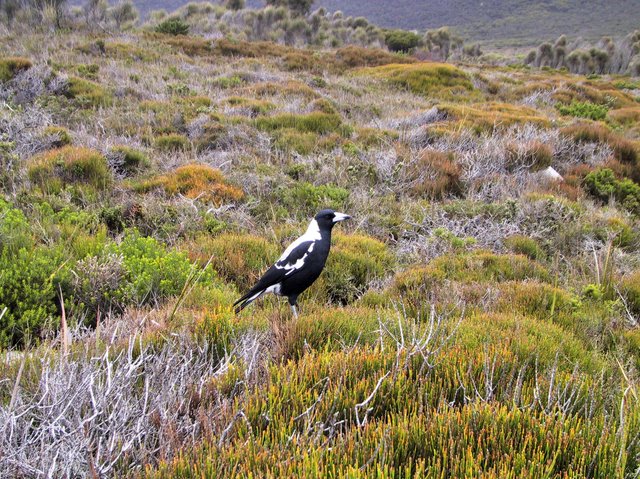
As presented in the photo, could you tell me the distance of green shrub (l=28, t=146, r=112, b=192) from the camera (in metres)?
6.11

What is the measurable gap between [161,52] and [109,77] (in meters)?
5.26

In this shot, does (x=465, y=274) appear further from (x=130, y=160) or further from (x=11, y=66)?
(x=11, y=66)

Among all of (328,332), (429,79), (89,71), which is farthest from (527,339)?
(429,79)

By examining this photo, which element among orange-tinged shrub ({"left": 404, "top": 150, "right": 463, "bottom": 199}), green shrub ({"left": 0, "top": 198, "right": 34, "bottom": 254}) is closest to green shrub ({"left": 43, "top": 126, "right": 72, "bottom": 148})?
green shrub ({"left": 0, "top": 198, "right": 34, "bottom": 254})

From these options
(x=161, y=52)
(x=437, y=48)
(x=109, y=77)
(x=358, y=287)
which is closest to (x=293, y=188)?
(x=358, y=287)

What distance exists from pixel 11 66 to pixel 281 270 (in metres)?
12.0

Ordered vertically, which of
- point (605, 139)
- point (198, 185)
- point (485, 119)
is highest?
point (485, 119)

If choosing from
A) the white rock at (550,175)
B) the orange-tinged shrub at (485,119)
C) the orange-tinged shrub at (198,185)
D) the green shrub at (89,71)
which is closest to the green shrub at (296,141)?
the orange-tinged shrub at (198,185)

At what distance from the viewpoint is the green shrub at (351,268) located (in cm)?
437

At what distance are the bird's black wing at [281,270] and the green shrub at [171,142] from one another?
5390 mm

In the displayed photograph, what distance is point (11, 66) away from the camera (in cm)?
1155

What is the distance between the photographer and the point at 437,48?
37094 mm

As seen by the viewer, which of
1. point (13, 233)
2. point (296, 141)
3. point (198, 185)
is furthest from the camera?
point (296, 141)

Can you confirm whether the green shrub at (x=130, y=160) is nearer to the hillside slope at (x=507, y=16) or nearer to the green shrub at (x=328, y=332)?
the green shrub at (x=328, y=332)
